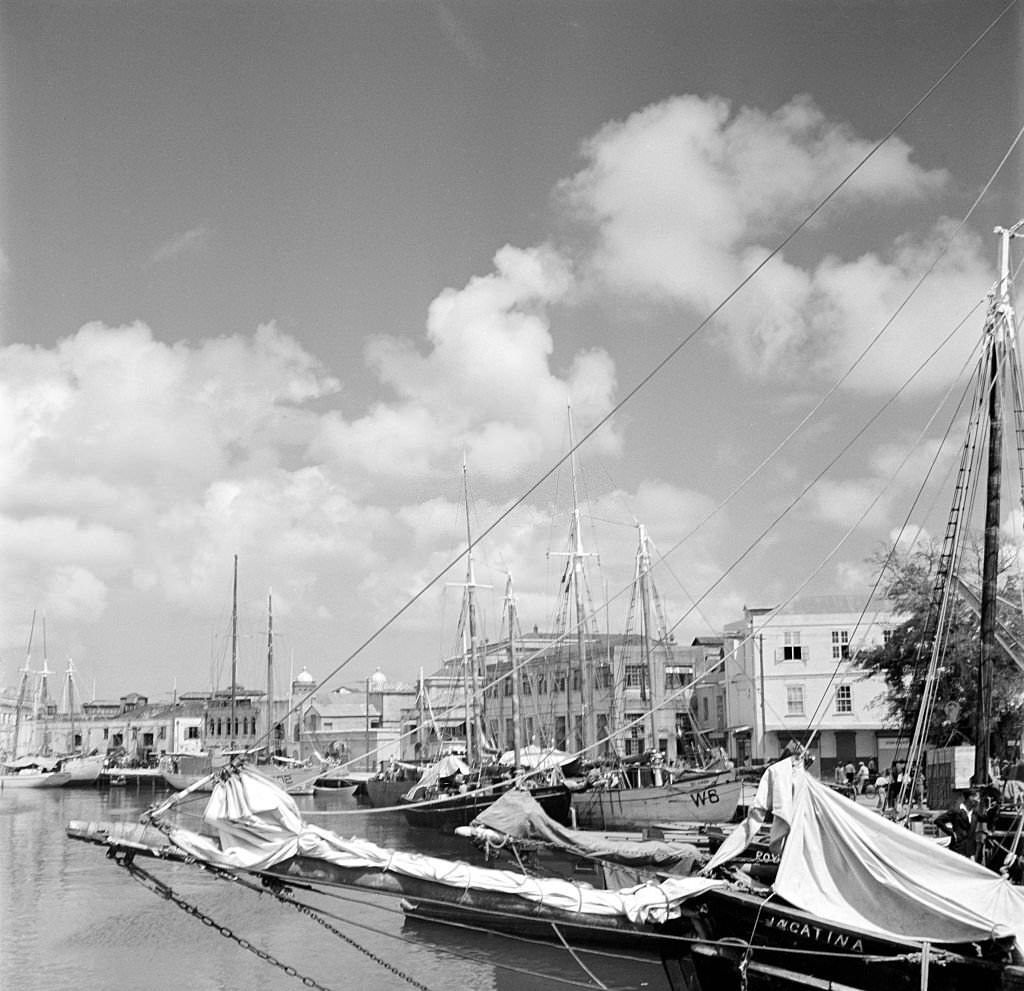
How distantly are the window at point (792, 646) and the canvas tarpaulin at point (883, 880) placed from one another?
56.2 metres

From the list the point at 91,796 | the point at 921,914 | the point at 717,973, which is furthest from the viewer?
the point at 91,796

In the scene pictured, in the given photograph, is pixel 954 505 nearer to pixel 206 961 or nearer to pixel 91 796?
pixel 206 961

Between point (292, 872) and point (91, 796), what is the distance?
94.7m

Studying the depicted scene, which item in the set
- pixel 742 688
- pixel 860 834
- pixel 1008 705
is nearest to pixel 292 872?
pixel 860 834

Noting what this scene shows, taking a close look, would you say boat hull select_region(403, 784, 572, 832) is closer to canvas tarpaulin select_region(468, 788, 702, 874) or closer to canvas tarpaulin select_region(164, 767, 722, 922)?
canvas tarpaulin select_region(468, 788, 702, 874)

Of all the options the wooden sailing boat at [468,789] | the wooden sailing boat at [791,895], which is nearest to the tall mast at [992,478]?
the wooden sailing boat at [791,895]

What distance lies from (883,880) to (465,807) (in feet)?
132

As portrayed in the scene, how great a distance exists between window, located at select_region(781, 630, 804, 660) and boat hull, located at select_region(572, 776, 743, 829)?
2299 centimetres

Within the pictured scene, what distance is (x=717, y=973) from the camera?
52.5ft

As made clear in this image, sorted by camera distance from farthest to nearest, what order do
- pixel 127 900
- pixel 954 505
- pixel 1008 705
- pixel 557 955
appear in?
pixel 1008 705 < pixel 127 900 < pixel 557 955 < pixel 954 505

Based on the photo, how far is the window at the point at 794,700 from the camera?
70.1 metres

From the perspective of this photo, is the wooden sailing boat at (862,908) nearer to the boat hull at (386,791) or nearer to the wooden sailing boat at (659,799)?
the wooden sailing boat at (659,799)

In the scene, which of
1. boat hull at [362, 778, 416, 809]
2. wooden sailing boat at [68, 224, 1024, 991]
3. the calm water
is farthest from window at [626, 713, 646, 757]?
wooden sailing boat at [68, 224, 1024, 991]

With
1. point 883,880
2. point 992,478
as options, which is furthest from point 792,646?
point 883,880
